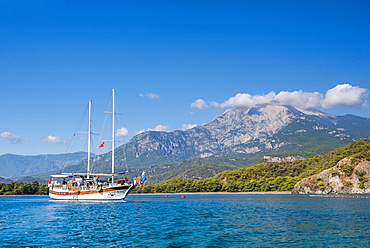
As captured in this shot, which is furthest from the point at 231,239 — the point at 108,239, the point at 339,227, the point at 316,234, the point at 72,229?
the point at 72,229

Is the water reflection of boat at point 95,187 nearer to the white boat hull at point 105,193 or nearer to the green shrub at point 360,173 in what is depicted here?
the white boat hull at point 105,193

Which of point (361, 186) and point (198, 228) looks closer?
point (198, 228)

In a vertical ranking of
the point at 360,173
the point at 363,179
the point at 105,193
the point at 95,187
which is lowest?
the point at 105,193

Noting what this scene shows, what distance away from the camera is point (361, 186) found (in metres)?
192

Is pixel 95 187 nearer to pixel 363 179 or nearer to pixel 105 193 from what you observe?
pixel 105 193

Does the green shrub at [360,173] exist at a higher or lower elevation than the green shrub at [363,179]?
higher

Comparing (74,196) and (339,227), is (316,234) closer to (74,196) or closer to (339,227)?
(339,227)

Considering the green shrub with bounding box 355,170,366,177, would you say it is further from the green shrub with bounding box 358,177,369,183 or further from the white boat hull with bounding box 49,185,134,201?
the white boat hull with bounding box 49,185,134,201

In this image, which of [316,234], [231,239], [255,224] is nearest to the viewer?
[231,239]

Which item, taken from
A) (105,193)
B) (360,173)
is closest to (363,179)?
(360,173)

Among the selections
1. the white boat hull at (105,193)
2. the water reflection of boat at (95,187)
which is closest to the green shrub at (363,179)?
the water reflection of boat at (95,187)

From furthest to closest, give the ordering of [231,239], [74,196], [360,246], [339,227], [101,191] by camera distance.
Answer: [74,196] < [101,191] < [339,227] < [231,239] < [360,246]

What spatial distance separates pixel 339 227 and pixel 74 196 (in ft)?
342

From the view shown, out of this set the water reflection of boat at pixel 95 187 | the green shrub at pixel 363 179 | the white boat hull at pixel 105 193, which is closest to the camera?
the white boat hull at pixel 105 193
